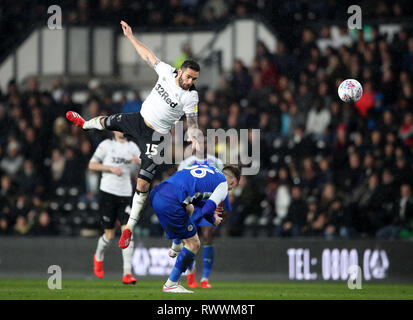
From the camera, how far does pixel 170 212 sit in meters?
12.1

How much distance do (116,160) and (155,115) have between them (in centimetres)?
261

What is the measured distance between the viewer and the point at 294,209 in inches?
757

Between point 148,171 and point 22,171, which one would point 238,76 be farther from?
point 148,171

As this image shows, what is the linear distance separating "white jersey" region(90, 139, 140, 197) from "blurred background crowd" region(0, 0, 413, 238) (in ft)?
14.4

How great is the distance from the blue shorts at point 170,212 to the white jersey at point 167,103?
5.10 feet

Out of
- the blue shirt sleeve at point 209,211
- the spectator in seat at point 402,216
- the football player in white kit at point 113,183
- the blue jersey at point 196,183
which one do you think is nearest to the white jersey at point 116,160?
the football player in white kit at point 113,183

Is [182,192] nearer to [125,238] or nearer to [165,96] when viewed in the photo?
[125,238]

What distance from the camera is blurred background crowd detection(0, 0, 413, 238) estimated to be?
1912 centimetres

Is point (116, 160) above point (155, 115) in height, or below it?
below

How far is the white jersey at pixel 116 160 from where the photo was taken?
15.8 metres

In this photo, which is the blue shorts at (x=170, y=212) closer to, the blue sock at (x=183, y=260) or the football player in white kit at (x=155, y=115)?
the blue sock at (x=183, y=260)

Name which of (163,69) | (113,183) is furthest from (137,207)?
(113,183)

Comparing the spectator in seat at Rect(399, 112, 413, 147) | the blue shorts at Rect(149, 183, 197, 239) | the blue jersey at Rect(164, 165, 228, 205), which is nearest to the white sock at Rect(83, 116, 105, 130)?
the blue shorts at Rect(149, 183, 197, 239)

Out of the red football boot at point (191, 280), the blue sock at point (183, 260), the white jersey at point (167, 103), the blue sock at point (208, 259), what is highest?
the white jersey at point (167, 103)
